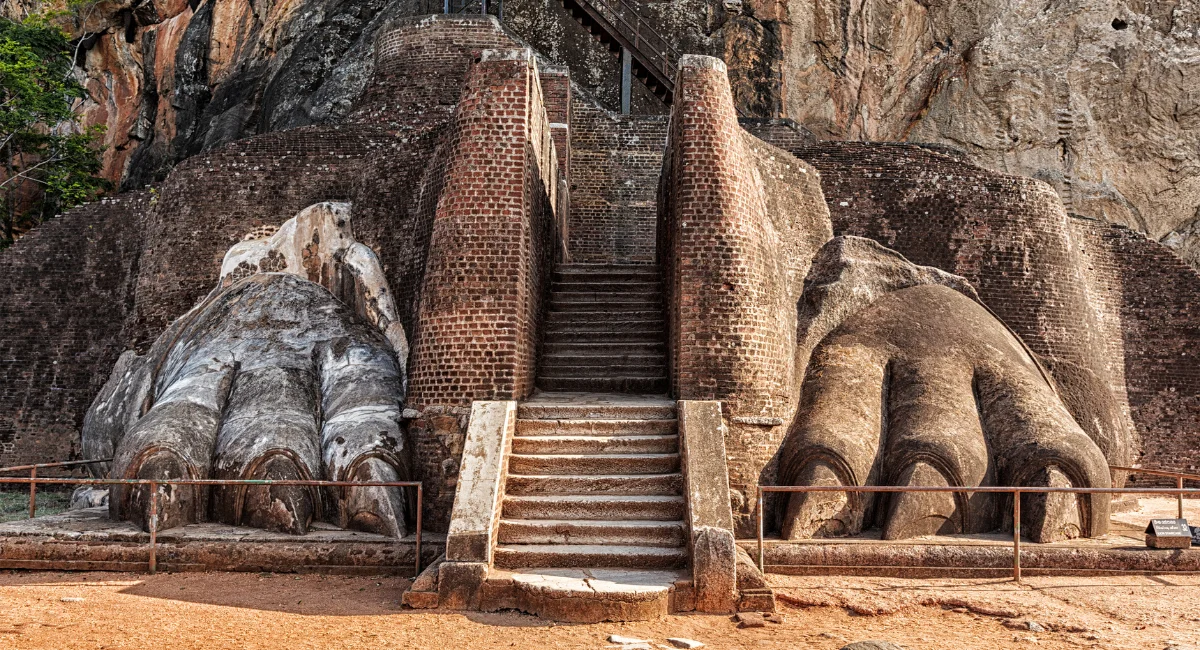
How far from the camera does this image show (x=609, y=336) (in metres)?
12.3

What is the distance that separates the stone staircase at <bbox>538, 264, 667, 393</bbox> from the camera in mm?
11594

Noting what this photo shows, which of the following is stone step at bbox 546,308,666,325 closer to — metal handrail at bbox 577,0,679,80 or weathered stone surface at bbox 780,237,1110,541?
weathered stone surface at bbox 780,237,1110,541

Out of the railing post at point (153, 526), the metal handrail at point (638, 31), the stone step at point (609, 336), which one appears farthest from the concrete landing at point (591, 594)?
the metal handrail at point (638, 31)

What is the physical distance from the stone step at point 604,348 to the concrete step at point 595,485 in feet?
9.21

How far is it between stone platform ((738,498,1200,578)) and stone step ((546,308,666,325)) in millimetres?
3708

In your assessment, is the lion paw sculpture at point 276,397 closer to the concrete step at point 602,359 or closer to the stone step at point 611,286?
the concrete step at point 602,359

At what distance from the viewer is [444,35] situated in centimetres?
1964

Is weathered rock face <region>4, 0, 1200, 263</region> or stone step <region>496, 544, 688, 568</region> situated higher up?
weathered rock face <region>4, 0, 1200, 263</region>

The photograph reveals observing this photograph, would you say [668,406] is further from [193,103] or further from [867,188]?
[193,103]

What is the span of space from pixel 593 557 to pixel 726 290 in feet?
10.7

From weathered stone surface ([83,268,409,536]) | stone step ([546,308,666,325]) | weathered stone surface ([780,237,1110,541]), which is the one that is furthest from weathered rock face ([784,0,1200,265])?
weathered stone surface ([83,268,409,536])

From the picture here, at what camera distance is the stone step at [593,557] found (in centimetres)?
832

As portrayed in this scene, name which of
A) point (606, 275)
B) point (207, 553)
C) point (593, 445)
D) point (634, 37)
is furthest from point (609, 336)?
point (634, 37)

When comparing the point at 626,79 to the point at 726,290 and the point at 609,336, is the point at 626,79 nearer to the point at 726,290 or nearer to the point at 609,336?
the point at 609,336
